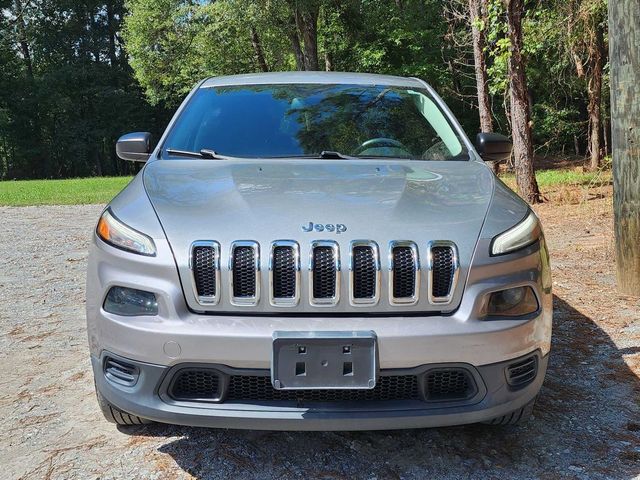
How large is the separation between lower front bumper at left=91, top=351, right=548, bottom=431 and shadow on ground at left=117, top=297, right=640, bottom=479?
378 millimetres

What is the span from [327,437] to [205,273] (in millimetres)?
1020

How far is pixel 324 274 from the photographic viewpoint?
2.14m

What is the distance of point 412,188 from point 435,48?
25.5m

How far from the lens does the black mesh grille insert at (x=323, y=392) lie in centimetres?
216

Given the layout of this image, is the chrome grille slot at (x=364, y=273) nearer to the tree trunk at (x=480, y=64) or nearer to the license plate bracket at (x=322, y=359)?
the license plate bracket at (x=322, y=359)

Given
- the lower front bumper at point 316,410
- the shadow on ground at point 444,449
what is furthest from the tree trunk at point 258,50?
the lower front bumper at point 316,410

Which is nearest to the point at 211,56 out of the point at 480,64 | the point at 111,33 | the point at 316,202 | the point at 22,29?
the point at 480,64

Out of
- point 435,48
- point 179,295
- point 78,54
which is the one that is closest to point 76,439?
point 179,295

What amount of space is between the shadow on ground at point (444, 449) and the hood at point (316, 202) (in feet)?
2.83

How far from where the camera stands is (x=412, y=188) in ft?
8.69

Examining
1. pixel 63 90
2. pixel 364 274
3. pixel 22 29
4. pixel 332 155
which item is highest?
pixel 22 29

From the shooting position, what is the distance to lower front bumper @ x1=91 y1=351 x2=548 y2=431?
2.09 meters

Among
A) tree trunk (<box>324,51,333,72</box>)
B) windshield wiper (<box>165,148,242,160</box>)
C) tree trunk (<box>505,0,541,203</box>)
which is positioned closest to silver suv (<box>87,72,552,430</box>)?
windshield wiper (<box>165,148,242,160</box>)

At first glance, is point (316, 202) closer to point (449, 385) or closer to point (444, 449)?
point (449, 385)
